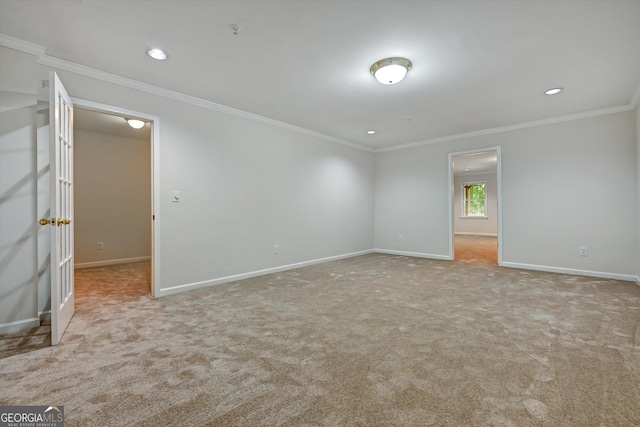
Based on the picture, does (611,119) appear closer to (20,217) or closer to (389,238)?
(389,238)

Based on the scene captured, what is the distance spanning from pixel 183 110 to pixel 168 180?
2.95 feet

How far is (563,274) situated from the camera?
4.39 metres

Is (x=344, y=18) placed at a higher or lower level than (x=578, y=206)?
higher

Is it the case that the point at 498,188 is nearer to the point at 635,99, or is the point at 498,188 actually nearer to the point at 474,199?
the point at 635,99

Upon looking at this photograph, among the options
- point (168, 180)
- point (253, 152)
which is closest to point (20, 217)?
point (168, 180)

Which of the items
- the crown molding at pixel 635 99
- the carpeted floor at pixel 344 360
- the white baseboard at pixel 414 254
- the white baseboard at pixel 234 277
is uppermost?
the crown molding at pixel 635 99

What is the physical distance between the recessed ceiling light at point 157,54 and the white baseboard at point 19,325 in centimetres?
252

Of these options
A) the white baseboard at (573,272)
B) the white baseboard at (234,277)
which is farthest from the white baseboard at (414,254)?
the white baseboard at (234,277)

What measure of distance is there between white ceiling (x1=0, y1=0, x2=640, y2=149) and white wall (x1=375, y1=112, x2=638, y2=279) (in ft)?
1.96

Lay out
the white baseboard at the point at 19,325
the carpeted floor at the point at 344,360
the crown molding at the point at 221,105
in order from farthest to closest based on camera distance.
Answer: the crown molding at the point at 221,105 < the white baseboard at the point at 19,325 < the carpeted floor at the point at 344,360

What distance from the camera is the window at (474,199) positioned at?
10930 millimetres

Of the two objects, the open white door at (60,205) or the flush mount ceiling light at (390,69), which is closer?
the open white door at (60,205)

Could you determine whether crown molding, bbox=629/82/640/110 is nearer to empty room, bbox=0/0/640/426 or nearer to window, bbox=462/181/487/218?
empty room, bbox=0/0/640/426

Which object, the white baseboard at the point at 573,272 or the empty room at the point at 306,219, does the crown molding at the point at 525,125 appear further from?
the white baseboard at the point at 573,272
